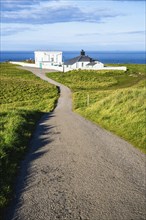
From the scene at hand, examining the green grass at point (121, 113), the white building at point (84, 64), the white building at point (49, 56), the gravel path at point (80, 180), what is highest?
the white building at point (49, 56)

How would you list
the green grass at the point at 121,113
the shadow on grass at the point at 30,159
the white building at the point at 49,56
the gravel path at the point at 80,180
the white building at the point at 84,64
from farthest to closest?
the white building at the point at 49,56 → the white building at the point at 84,64 → the green grass at the point at 121,113 → the shadow on grass at the point at 30,159 → the gravel path at the point at 80,180

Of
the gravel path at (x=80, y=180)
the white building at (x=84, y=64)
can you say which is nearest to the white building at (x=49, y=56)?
the white building at (x=84, y=64)

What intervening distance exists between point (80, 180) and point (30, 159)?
3705mm

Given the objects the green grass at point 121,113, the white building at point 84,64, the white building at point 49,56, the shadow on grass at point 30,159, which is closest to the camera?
the shadow on grass at point 30,159

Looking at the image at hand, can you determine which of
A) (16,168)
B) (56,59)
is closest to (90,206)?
(16,168)

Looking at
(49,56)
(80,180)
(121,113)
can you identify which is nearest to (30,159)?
(80,180)

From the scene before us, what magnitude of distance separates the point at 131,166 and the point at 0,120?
12.4 m

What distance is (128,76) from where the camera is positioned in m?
74.3

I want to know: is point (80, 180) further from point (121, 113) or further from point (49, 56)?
point (49, 56)

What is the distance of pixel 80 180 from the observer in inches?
545

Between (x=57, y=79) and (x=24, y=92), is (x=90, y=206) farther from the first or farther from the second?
(x=57, y=79)

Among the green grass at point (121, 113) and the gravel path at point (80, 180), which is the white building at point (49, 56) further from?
the gravel path at point (80, 180)

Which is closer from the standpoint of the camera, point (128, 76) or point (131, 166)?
point (131, 166)

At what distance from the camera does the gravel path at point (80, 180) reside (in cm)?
1123
